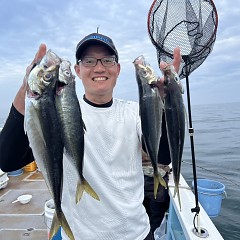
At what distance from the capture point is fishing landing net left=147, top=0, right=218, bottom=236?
327 cm

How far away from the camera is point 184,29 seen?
3705mm

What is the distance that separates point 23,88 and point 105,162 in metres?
0.98

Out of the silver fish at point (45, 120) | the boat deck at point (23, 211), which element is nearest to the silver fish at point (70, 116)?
the silver fish at point (45, 120)

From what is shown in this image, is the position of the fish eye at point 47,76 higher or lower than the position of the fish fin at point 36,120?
higher

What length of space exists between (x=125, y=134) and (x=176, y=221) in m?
2.39

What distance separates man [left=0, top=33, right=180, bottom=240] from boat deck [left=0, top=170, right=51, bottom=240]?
3.21 m

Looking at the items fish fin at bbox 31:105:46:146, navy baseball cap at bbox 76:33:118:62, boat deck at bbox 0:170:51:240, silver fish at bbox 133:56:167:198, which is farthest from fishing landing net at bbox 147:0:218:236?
boat deck at bbox 0:170:51:240

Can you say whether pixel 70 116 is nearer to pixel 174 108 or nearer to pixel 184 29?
pixel 174 108

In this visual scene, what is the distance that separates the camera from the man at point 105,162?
236 cm

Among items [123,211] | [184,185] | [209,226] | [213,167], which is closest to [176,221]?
[184,185]

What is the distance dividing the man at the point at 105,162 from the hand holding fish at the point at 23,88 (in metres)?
0.59

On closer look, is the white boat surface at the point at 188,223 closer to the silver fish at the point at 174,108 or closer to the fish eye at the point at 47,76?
the silver fish at the point at 174,108

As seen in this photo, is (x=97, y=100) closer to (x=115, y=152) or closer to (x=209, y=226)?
(x=115, y=152)

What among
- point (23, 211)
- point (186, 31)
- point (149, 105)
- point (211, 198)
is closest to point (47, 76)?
point (149, 105)
